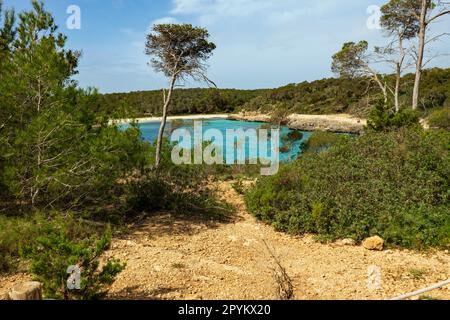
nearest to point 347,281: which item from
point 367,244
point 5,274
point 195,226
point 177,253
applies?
point 367,244

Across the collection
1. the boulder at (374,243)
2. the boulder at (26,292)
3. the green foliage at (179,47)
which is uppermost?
the green foliage at (179,47)

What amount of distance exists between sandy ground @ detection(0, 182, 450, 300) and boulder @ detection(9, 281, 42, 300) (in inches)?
45.1

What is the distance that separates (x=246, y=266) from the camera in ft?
16.7

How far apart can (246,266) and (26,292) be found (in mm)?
2859

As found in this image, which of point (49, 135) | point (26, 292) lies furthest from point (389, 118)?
point (26, 292)

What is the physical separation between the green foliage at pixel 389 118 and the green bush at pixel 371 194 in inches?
83.1

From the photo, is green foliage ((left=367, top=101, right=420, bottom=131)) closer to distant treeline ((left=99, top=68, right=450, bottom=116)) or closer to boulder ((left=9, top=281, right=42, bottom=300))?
boulder ((left=9, top=281, right=42, bottom=300))

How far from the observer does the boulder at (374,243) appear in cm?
→ 553

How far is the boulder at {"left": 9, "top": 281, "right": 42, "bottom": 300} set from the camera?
116 inches

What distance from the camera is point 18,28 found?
6.73 m

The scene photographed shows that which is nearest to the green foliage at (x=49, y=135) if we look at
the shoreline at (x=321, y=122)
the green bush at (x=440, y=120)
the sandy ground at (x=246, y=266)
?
the sandy ground at (x=246, y=266)

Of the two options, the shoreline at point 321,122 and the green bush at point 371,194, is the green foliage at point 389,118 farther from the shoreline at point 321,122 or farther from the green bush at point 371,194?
the shoreline at point 321,122

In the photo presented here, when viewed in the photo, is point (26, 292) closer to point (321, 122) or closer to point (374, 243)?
point (374, 243)
